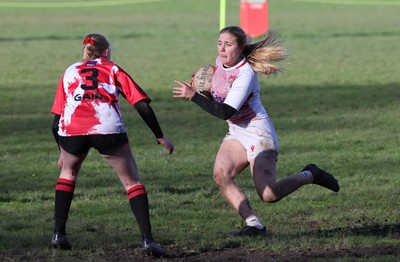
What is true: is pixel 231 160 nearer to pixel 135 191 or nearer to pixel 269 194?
pixel 269 194

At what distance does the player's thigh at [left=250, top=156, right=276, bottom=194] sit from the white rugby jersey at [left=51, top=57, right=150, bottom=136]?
1237 millimetres

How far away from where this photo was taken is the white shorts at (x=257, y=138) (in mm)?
8461

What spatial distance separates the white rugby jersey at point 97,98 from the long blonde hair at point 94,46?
5.1 inches

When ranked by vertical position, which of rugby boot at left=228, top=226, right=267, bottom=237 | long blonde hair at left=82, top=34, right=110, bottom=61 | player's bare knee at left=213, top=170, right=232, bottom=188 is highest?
long blonde hair at left=82, top=34, right=110, bottom=61

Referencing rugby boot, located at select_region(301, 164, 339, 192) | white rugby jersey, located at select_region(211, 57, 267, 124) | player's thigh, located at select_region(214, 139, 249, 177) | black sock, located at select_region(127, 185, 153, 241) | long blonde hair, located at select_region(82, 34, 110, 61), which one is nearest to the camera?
black sock, located at select_region(127, 185, 153, 241)

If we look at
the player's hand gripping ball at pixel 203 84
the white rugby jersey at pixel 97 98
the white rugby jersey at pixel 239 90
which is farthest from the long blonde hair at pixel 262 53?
the white rugby jersey at pixel 97 98

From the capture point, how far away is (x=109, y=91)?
7.71 meters

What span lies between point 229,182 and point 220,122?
8215 mm

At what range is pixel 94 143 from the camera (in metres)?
7.70

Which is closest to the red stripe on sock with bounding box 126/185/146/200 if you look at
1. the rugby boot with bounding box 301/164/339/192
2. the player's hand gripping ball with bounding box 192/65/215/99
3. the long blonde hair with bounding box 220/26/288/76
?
the player's hand gripping ball with bounding box 192/65/215/99

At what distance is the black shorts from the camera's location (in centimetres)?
768

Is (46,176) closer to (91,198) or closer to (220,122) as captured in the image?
(91,198)

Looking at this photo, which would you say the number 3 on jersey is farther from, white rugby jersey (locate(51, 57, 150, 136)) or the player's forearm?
the player's forearm

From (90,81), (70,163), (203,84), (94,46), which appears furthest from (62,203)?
(203,84)
